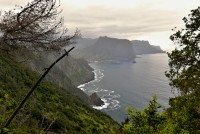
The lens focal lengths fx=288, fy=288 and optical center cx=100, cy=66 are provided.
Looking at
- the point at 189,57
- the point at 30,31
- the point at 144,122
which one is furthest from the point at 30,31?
the point at 189,57

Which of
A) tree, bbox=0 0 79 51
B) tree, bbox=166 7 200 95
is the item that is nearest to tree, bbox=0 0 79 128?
tree, bbox=0 0 79 51

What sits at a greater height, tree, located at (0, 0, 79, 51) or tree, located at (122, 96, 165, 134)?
tree, located at (0, 0, 79, 51)

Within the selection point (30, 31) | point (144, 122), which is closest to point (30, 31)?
point (30, 31)

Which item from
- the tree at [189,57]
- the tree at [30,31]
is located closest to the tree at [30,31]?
the tree at [30,31]

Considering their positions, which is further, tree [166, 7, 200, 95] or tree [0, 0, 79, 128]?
tree [166, 7, 200, 95]

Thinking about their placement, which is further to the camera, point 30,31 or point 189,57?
point 189,57

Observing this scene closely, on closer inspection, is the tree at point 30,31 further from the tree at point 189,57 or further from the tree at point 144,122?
the tree at point 189,57

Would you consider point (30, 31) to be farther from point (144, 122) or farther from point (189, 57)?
point (189, 57)

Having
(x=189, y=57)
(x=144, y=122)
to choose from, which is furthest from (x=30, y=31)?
(x=189, y=57)

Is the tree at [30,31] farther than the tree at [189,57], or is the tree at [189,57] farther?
the tree at [189,57]

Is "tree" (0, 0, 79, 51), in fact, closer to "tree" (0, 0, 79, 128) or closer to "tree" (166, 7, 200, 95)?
"tree" (0, 0, 79, 128)

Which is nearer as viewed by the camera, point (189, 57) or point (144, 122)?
point (144, 122)

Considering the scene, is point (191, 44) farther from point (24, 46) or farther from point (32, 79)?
point (32, 79)

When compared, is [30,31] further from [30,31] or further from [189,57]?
[189,57]
